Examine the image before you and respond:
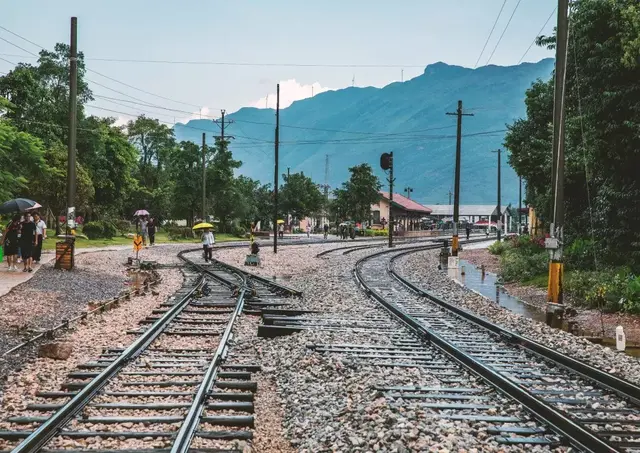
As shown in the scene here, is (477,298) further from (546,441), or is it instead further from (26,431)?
(26,431)

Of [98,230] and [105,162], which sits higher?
[105,162]

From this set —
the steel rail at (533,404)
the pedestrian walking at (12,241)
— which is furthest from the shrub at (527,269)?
the pedestrian walking at (12,241)

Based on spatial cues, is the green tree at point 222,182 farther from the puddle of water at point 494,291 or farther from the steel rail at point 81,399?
the steel rail at point 81,399

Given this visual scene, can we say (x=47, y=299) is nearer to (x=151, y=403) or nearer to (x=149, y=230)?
(x=151, y=403)

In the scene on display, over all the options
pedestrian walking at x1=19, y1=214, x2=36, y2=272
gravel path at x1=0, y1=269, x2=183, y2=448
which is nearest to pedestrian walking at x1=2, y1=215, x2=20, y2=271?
pedestrian walking at x1=19, y1=214, x2=36, y2=272

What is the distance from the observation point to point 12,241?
68.5ft

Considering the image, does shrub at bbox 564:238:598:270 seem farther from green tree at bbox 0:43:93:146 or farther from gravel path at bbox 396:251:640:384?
green tree at bbox 0:43:93:146

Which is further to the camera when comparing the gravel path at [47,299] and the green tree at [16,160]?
the green tree at [16,160]

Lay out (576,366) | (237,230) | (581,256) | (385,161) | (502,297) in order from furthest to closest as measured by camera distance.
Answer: (237,230)
(385,161)
(581,256)
(502,297)
(576,366)

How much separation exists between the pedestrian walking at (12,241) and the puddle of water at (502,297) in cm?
1454

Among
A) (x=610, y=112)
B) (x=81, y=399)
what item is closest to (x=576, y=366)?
(x=81, y=399)

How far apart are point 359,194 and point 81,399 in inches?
3087

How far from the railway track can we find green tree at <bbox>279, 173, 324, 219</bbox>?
77.7 meters

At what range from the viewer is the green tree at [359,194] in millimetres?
84250
